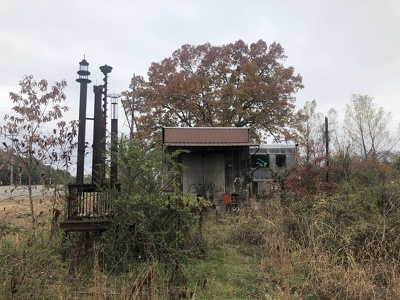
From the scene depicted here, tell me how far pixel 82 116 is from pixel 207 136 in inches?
229

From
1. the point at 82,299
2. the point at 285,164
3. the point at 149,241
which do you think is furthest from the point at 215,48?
the point at 82,299

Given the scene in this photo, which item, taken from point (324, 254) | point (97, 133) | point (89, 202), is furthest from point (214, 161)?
point (324, 254)

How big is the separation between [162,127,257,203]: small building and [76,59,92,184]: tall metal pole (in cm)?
469

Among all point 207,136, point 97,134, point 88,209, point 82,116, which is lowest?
point 88,209

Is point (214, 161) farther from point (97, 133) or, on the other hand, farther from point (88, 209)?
point (88, 209)

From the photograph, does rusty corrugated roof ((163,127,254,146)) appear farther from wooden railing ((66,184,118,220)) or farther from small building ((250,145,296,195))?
wooden railing ((66,184,118,220))

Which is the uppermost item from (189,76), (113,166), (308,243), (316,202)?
(189,76)

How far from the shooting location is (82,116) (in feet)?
26.2

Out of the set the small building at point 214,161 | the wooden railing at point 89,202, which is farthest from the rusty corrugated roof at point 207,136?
the wooden railing at point 89,202

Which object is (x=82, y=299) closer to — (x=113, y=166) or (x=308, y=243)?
(x=113, y=166)

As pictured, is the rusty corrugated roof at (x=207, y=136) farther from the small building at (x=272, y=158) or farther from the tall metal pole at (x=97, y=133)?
the tall metal pole at (x=97, y=133)

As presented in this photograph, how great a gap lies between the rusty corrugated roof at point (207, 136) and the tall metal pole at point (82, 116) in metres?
4.58

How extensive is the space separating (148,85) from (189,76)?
312 cm

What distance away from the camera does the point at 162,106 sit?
74.8 ft
